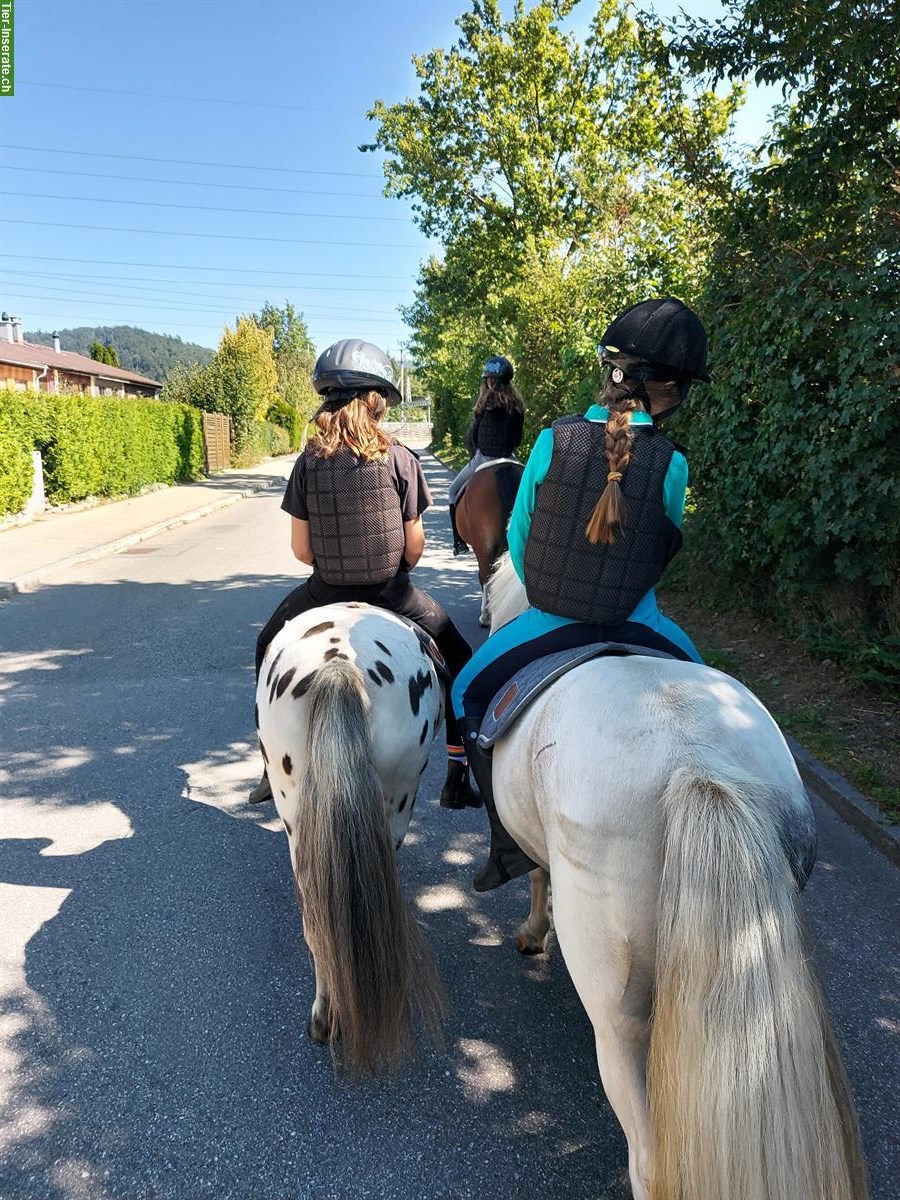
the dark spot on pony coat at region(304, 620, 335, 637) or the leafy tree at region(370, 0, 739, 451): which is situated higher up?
the leafy tree at region(370, 0, 739, 451)

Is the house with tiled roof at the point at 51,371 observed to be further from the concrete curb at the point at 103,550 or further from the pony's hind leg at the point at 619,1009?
the pony's hind leg at the point at 619,1009

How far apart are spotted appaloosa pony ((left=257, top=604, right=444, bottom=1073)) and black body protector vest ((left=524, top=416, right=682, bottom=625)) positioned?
0.68 m

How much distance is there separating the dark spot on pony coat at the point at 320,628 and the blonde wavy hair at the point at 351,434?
68cm

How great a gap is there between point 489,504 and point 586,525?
4356 millimetres

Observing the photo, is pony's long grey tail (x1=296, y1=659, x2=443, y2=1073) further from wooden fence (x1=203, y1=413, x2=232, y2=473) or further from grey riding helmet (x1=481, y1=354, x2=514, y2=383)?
wooden fence (x1=203, y1=413, x2=232, y2=473)

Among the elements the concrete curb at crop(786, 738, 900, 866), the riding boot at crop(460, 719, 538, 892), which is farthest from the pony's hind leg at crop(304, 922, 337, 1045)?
the concrete curb at crop(786, 738, 900, 866)

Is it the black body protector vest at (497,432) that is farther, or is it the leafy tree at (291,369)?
the leafy tree at (291,369)

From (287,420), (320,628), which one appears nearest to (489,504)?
(320,628)

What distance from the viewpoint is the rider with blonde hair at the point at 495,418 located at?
639 centimetres

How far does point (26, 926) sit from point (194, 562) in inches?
376

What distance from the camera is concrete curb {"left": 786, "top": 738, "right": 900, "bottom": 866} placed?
391 centimetres

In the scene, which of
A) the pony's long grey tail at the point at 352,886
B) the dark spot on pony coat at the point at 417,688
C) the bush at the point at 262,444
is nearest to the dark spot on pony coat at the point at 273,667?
the pony's long grey tail at the point at 352,886

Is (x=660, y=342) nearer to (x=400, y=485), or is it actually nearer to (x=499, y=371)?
(x=400, y=485)

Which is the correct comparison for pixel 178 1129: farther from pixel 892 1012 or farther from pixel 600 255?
pixel 600 255
